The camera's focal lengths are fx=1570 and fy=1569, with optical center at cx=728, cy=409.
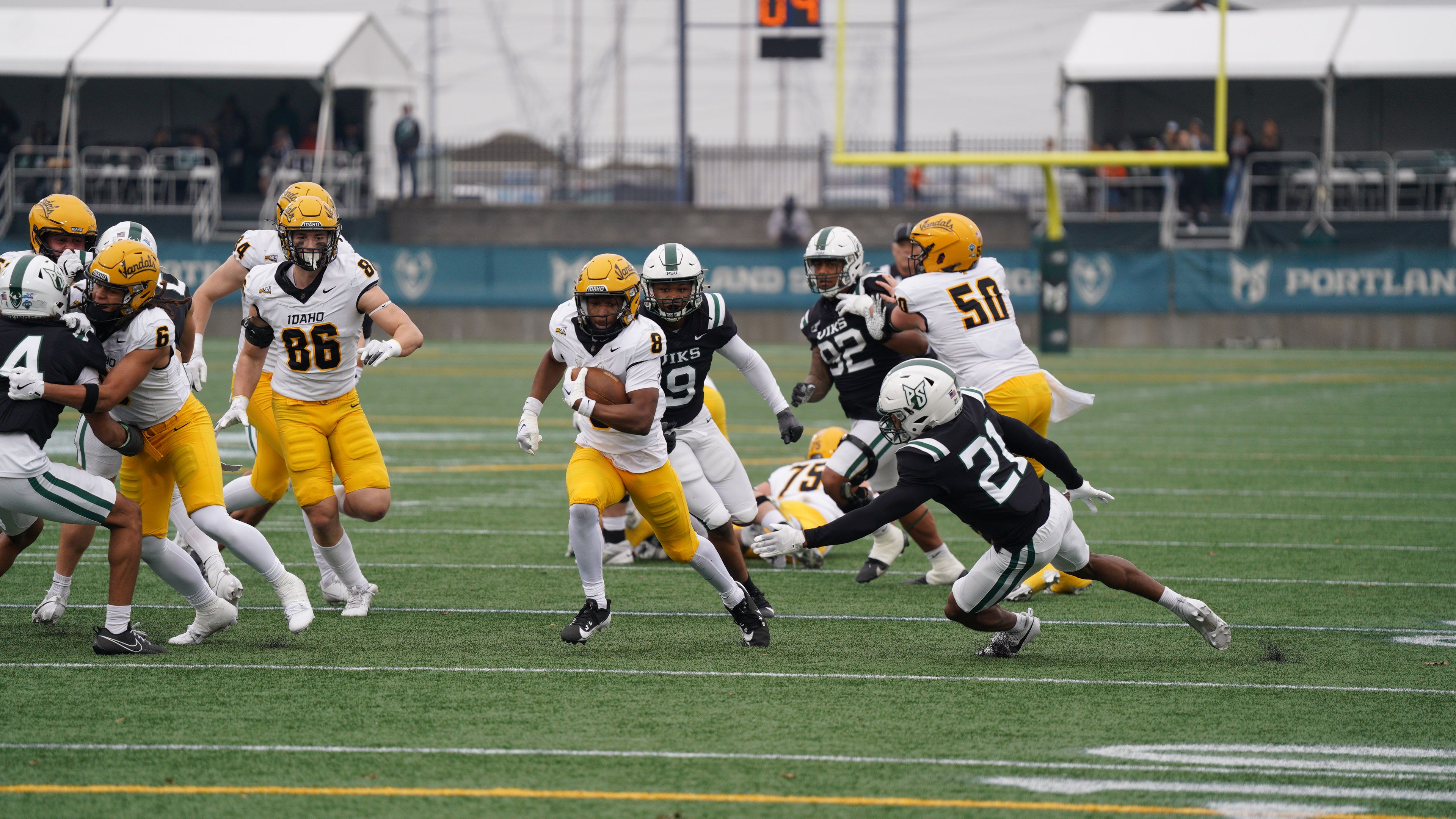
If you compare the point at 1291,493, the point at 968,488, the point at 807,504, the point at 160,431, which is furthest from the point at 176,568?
the point at 1291,493

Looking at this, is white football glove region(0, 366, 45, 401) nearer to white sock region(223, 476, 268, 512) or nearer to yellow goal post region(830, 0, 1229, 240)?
white sock region(223, 476, 268, 512)

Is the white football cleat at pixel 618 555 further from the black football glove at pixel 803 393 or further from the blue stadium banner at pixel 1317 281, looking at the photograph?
the blue stadium banner at pixel 1317 281

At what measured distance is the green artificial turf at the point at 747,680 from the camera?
15.6 ft

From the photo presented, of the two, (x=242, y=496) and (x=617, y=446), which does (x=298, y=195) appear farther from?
(x=617, y=446)

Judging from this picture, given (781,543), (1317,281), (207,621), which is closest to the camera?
(781,543)

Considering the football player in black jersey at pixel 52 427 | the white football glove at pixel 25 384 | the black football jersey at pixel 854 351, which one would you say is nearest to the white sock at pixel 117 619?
the football player in black jersey at pixel 52 427

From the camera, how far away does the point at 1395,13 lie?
2847 centimetres

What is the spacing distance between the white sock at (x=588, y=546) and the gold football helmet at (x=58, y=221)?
Answer: 2723mm

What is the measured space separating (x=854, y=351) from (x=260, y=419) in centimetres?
303

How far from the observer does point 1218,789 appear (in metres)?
4.70

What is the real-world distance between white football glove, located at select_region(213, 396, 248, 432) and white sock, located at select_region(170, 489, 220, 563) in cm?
36

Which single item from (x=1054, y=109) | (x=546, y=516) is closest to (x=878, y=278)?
(x=546, y=516)

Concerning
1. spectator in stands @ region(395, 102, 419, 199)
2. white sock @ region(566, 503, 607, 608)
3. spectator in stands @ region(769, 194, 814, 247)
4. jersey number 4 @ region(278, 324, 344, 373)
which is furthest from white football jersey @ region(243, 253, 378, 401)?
spectator in stands @ region(395, 102, 419, 199)

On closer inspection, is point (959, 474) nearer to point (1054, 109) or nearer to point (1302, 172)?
point (1302, 172)
